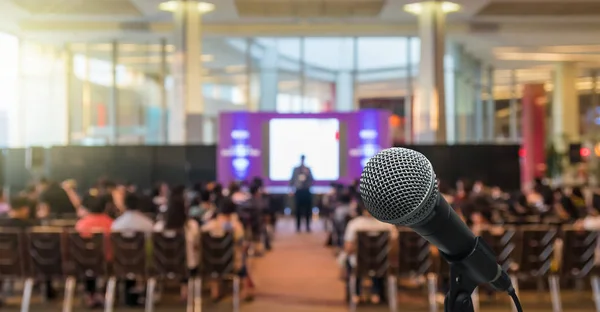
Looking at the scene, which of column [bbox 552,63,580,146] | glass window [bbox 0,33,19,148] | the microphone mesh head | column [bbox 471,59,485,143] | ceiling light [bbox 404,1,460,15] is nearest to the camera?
the microphone mesh head

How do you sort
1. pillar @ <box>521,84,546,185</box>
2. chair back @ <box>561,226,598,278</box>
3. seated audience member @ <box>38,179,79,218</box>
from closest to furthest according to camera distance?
chair back @ <box>561,226,598,278</box>, seated audience member @ <box>38,179,79,218</box>, pillar @ <box>521,84,546,185</box>

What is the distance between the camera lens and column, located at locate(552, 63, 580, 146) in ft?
74.4

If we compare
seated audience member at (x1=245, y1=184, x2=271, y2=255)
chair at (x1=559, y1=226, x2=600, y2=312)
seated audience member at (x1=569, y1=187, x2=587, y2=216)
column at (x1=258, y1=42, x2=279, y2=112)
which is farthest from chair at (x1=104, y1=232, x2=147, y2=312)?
column at (x1=258, y1=42, x2=279, y2=112)

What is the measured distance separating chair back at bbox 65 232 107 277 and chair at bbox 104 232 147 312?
5.5 inches

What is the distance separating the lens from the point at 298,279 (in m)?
8.98

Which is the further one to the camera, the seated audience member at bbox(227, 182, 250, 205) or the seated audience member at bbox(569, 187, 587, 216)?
the seated audience member at bbox(227, 182, 250, 205)

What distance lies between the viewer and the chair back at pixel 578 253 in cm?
677

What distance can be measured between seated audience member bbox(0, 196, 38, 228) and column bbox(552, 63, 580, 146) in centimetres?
1881

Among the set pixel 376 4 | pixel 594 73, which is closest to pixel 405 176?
pixel 376 4

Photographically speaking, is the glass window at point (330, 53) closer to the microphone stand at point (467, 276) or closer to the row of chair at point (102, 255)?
the row of chair at point (102, 255)

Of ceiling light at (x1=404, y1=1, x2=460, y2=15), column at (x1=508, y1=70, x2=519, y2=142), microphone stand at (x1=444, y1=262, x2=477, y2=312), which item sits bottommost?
microphone stand at (x1=444, y1=262, x2=477, y2=312)

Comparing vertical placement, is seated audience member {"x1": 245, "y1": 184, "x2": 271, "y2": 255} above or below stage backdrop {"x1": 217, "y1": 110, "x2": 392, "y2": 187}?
below

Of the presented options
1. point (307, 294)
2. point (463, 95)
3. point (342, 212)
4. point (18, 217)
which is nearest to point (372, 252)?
point (307, 294)

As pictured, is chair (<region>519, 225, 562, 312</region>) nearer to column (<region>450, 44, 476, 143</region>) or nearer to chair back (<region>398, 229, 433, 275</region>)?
chair back (<region>398, 229, 433, 275</region>)
